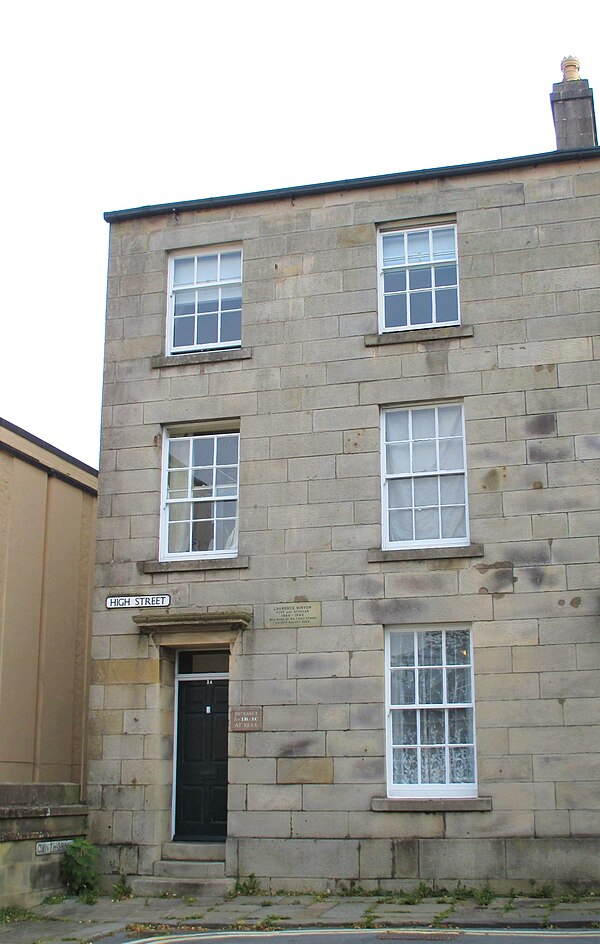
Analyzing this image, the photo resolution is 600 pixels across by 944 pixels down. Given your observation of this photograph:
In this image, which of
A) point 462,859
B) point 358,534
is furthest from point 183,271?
point 462,859

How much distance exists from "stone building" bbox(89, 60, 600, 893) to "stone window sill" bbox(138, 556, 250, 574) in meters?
0.03

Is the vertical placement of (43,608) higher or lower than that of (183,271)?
lower

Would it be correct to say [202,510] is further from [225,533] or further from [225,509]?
[225,533]

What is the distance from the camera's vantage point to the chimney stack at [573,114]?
17375 mm

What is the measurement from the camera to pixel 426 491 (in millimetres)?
16156

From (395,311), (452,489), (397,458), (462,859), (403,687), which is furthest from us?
(395,311)

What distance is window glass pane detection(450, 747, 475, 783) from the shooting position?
15039 mm

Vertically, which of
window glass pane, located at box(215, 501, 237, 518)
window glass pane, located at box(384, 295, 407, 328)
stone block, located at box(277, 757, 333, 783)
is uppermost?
window glass pane, located at box(384, 295, 407, 328)

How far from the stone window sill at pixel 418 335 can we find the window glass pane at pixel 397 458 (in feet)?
5.00

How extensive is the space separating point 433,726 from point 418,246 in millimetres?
7110

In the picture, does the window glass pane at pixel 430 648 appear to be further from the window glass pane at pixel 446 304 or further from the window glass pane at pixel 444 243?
the window glass pane at pixel 444 243

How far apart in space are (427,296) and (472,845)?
781 centimetres

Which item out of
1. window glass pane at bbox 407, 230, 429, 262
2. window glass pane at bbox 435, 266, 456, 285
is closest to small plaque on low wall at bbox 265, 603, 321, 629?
window glass pane at bbox 435, 266, 456, 285

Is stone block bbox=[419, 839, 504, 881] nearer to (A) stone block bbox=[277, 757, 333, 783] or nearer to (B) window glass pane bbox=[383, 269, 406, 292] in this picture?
(A) stone block bbox=[277, 757, 333, 783]
